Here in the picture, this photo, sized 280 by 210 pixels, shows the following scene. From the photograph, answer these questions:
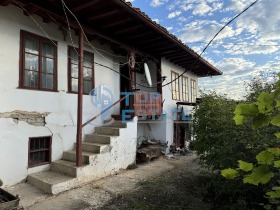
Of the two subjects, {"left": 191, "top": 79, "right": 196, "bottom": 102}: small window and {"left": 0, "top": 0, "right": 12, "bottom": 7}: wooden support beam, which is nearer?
{"left": 0, "top": 0, "right": 12, "bottom": 7}: wooden support beam

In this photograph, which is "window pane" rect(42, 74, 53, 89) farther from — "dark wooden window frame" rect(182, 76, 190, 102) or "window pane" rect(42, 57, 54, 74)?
"dark wooden window frame" rect(182, 76, 190, 102)

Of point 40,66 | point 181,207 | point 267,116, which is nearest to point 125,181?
point 181,207

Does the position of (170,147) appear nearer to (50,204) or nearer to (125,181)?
(125,181)

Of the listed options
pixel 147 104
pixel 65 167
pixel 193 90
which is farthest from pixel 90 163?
pixel 193 90

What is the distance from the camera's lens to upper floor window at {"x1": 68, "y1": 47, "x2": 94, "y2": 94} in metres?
7.35

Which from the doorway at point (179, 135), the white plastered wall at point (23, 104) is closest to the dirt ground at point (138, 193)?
the white plastered wall at point (23, 104)

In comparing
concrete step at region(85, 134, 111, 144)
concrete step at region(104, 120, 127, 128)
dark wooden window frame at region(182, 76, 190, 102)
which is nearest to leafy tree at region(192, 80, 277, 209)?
concrete step at region(104, 120, 127, 128)

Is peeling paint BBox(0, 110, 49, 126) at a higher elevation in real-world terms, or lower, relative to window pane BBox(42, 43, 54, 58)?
lower

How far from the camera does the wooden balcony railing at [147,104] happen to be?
28.2ft

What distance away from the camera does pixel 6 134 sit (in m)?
5.63

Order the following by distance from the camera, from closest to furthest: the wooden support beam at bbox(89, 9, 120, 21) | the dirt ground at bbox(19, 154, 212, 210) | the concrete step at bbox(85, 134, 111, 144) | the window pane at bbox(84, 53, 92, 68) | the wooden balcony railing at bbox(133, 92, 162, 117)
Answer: the dirt ground at bbox(19, 154, 212, 210)
the wooden support beam at bbox(89, 9, 120, 21)
the concrete step at bbox(85, 134, 111, 144)
the window pane at bbox(84, 53, 92, 68)
the wooden balcony railing at bbox(133, 92, 162, 117)

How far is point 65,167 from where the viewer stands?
6.16 meters

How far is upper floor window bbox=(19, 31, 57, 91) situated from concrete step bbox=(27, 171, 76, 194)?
230cm

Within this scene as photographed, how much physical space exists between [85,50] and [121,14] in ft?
6.19
